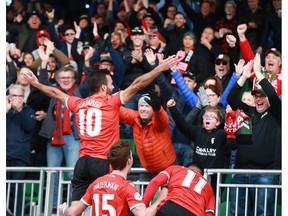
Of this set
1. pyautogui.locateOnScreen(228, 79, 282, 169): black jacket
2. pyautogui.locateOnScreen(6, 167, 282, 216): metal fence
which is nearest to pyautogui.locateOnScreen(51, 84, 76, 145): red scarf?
pyautogui.locateOnScreen(6, 167, 282, 216): metal fence

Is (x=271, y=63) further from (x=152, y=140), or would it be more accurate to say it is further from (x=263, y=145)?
(x=152, y=140)

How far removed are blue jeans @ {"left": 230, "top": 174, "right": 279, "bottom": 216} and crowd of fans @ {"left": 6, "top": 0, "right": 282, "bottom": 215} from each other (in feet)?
0.10

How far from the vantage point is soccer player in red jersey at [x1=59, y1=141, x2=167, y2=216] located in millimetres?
11578

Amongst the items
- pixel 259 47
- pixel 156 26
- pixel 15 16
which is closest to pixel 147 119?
pixel 259 47

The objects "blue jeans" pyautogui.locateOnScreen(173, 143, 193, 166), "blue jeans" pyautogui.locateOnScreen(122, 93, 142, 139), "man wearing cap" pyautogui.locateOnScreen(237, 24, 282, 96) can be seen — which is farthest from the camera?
"blue jeans" pyautogui.locateOnScreen(122, 93, 142, 139)

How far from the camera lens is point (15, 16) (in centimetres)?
2162

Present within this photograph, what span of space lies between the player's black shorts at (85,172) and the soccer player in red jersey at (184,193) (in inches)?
46.9

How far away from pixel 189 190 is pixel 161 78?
3.79m

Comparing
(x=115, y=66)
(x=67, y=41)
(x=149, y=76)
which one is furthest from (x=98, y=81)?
(x=67, y=41)

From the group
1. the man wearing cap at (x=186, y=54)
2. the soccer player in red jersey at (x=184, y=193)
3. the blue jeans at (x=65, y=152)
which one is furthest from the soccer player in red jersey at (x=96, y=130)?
the man wearing cap at (x=186, y=54)

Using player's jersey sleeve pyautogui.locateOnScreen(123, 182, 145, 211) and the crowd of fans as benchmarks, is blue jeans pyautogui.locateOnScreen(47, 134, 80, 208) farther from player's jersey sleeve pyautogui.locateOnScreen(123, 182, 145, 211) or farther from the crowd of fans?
player's jersey sleeve pyautogui.locateOnScreen(123, 182, 145, 211)

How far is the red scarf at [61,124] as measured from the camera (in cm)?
1614

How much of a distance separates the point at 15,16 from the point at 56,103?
5.61 m

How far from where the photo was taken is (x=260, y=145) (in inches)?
548
